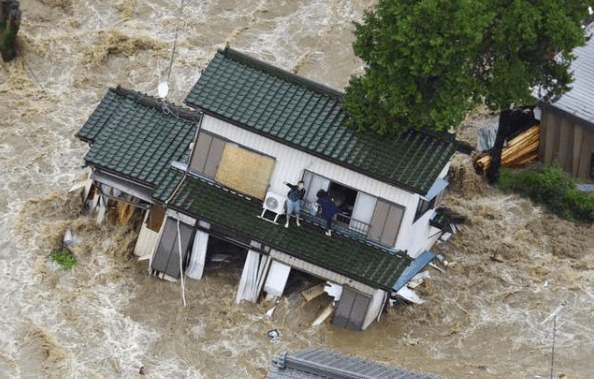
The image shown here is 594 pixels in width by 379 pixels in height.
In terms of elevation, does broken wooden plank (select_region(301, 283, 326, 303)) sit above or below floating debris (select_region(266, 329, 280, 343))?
above

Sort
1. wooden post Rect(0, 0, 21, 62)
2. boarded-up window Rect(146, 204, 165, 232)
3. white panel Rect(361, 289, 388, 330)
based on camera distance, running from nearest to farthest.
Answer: white panel Rect(361, 289, 388, 330), boarded-up window Rect(146, 204, 165, 232), wooden post Rect(0, 0, 21, 62)

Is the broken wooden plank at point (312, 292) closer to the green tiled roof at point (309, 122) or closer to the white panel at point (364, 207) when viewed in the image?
the white panel at point (364, 207)

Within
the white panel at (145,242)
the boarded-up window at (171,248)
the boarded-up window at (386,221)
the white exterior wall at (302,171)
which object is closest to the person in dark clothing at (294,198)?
the white exterior wall at (302,171)

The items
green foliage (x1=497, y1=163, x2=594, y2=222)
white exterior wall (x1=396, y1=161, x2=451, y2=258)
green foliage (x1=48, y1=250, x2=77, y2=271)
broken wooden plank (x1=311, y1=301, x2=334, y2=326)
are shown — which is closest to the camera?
white exterior wall (x1=396, y1=161, x2=451, y2=258)

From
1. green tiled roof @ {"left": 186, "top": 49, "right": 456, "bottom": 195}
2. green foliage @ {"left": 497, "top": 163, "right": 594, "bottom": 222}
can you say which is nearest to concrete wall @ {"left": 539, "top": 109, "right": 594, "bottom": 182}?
green foliage @ {"left": 497, "top": 163, "right": 594, "bottom": 222}

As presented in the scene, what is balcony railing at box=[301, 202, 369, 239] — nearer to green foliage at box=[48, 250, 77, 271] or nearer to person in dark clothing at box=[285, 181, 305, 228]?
person in dark clothing at box=[285, 181, 305, 228]

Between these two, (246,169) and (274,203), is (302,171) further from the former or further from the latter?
(246,169)

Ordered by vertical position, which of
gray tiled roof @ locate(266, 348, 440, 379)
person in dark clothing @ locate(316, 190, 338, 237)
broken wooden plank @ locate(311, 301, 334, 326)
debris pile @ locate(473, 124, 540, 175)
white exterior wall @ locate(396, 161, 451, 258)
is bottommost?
gray tiled roof @ locate(266, 348, 440, 379)
